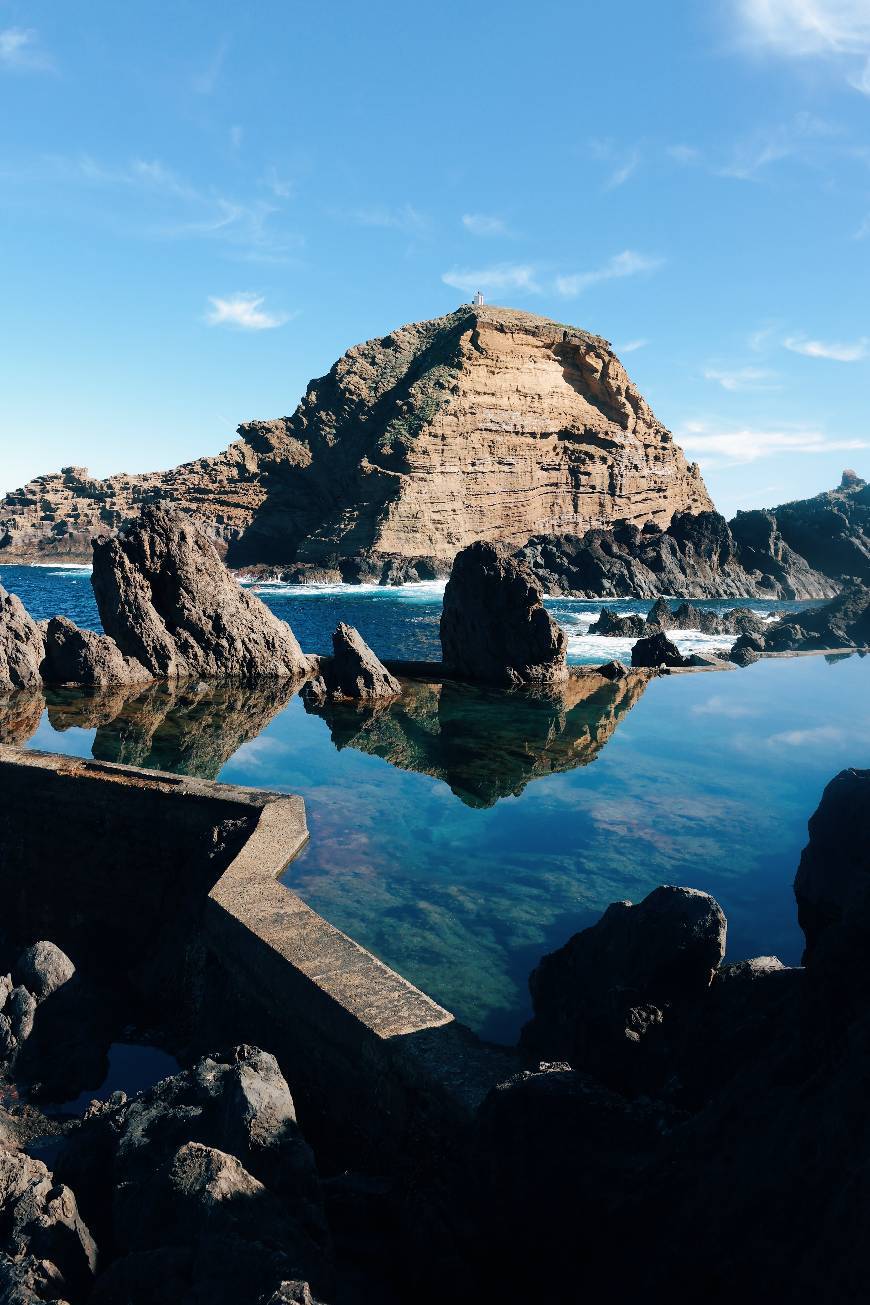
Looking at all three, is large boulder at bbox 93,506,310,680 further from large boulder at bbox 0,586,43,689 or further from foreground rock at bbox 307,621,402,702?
foreground rock at bbox 307,621,402,702

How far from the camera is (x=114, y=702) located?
18.3 meters

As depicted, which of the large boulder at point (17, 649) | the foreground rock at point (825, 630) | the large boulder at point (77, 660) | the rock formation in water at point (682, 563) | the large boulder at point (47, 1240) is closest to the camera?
the large boulder at point (47, 1240)

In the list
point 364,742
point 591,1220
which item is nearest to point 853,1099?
point 591,1220

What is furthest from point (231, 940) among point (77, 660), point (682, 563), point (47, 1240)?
point (682, 563)

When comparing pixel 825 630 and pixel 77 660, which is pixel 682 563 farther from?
pixel 77 660

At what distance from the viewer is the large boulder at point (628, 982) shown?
4715 millimetres

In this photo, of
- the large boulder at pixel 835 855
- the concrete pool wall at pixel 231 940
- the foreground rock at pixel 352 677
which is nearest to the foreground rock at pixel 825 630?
the foreground rock at pixel 352 677

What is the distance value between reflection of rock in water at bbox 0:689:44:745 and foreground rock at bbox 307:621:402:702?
5757mm

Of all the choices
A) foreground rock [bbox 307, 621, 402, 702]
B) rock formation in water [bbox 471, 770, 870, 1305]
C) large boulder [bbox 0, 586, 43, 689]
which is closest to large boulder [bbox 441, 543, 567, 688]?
foreground rock [bbox 307, 621, 402, 702]

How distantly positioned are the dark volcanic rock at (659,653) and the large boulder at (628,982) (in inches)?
818

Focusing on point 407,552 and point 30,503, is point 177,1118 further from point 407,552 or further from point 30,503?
point 30,503

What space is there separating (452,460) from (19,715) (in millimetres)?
77907

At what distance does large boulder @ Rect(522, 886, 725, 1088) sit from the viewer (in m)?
4.71

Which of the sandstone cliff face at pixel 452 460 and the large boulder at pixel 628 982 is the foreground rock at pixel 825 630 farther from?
the sandstone cliff face at pixel 452 460
